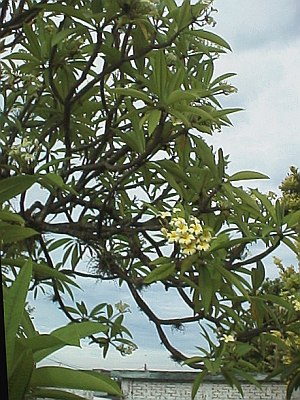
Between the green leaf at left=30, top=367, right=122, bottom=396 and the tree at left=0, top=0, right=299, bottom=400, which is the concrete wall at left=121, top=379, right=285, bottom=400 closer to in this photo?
the tree at left=0, top=0, right=299, bottom=400

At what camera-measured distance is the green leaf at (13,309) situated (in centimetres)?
53

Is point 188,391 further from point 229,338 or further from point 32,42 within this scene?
point 32,42

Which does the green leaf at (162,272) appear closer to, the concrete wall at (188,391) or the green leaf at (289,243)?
the green leaf at (289,243)

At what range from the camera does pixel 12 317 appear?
1.79 ft

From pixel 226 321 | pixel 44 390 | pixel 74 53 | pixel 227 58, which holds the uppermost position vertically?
pixel 227 58

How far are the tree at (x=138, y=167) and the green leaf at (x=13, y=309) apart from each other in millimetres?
287

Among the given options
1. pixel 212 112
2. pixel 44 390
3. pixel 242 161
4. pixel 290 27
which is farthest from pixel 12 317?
pixel 290 27

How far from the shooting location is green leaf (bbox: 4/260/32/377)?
0.53 metres

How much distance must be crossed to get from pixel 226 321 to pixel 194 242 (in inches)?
9.5

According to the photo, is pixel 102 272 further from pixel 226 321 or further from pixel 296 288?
pixel 296 288

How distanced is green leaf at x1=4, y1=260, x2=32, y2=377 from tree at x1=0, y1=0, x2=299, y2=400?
0.29 m

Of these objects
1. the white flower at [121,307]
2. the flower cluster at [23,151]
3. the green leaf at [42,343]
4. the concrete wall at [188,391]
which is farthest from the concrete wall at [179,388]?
the green leaf at [42,343]

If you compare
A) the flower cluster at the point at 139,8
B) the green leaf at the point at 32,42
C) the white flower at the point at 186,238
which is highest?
the green leaf at the point at 32,42

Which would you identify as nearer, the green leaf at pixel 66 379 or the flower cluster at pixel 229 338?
the green leaf at pixel 66 379
